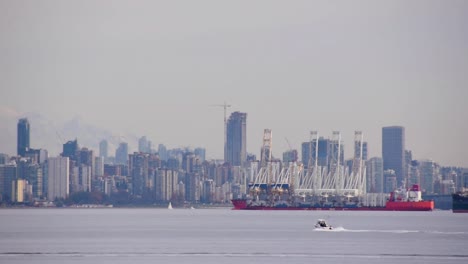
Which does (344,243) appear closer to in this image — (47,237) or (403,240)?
(403,240)

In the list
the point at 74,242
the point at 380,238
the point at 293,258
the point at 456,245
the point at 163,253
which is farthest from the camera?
the point at 380,238

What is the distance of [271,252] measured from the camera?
12356 centimetres

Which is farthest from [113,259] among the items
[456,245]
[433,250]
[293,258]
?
[456,245]

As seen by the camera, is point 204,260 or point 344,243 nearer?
point 204,260

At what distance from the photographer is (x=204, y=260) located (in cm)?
11056

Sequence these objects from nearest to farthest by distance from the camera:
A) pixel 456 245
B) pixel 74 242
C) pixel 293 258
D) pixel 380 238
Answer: pixel 293 258 → pixel 456 245 → pixel 74 242 → pixel 380 238

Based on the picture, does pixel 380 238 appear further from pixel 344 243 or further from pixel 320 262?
pixel 320 262

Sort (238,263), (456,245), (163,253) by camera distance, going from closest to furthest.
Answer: (238,263)
(163,253)
(456,245)

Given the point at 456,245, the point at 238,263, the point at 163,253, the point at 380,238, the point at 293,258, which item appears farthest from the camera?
the point at 380,238

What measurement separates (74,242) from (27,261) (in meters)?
39.7

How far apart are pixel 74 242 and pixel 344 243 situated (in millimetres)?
34596

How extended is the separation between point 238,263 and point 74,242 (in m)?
48.0

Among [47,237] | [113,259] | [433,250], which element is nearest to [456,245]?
[433,250]

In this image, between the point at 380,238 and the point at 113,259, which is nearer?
the point at 113,259
